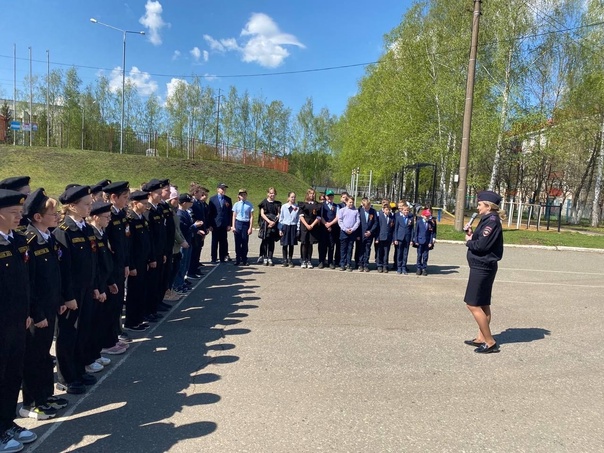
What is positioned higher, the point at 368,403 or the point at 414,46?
the point at 414,46

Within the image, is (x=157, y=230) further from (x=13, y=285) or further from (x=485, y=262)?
(x=485, y=262)

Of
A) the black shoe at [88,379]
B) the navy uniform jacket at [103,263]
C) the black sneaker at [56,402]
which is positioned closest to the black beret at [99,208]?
the navy uniform jacket at [103,263]

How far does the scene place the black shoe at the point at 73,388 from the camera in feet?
13.3

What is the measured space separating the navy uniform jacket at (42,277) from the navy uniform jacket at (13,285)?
0.58ft

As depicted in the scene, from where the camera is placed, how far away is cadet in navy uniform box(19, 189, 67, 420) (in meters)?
3.52

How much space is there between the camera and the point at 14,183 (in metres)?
4.15

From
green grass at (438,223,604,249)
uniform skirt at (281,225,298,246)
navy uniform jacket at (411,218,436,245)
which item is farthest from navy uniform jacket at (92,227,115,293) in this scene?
green grass at (438,223,604,249)

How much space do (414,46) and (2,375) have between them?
32014mm

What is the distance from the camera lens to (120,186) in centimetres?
545

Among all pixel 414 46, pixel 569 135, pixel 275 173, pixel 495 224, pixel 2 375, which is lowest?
pixel 2 375

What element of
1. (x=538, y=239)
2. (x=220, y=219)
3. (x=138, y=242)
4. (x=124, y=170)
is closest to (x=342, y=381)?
(x=138, y=242)

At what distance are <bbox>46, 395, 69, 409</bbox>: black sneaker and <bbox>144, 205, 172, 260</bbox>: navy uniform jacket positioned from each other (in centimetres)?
261

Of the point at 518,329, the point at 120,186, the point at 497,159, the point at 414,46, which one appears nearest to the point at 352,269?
the point at 518,329

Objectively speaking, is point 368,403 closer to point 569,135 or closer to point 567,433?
point 567,433
